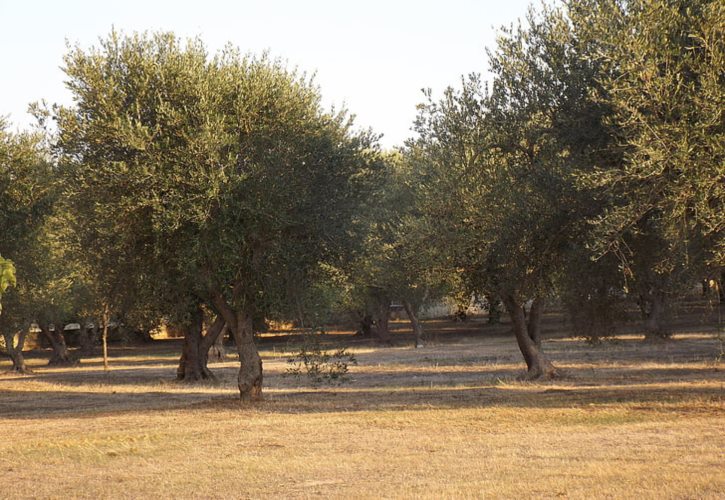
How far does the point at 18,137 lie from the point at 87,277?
864 centimetres

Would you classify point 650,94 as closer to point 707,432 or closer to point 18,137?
point 707,432

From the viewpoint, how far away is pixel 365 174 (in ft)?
105

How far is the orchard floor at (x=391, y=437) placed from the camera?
1731 cm

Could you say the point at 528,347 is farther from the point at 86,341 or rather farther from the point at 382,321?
the point at 86,341

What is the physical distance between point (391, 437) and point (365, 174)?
10.6 meters

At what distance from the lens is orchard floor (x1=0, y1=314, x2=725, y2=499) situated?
17312 mm

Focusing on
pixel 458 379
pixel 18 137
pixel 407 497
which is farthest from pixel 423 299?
pixel 407 497

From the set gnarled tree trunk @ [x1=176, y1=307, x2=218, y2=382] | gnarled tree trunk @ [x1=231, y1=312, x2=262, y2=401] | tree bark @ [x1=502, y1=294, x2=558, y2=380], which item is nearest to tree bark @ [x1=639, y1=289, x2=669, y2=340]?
tree bark @ [x1=502, y1=294, x2=558, y2=380]

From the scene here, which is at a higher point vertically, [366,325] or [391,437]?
[366,325]

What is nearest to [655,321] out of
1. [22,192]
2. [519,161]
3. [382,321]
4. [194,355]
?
[382,321]

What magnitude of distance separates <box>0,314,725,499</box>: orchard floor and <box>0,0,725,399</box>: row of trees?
4157 millimetres

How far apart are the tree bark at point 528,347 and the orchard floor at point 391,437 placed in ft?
3.23

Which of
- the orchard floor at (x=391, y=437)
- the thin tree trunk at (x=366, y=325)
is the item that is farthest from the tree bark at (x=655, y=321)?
the thin tree trunk at (x=366, y=325)

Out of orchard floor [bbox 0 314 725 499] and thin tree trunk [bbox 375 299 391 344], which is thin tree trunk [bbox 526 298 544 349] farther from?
thin tree trunk [bbox 375 299 391 344]
